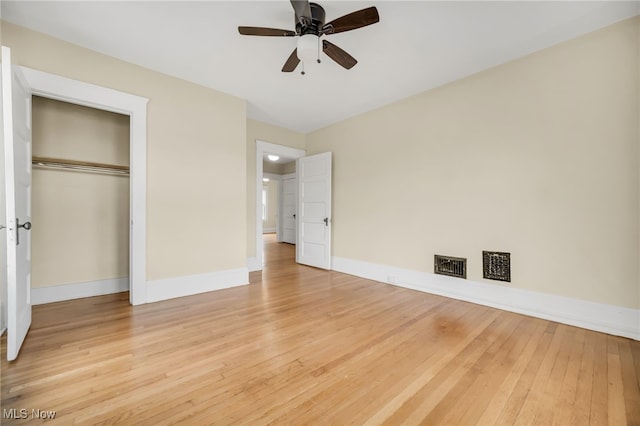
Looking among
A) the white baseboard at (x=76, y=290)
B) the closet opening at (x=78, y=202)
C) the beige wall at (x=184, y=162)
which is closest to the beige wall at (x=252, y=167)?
the beige wall at (x=184, y=162)

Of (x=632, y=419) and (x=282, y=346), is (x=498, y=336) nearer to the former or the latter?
(x=632, y=419)

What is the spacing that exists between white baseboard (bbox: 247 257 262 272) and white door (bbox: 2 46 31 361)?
8.85 ft

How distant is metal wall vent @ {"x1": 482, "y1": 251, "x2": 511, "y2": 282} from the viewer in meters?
2.84

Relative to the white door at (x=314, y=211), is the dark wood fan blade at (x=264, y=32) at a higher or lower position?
higher

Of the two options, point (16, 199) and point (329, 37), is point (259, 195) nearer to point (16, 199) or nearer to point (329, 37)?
point (329, 37)

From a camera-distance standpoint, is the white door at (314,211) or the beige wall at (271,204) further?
the beige wall at (271,204)

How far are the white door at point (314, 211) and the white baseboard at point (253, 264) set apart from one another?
2.98 ft

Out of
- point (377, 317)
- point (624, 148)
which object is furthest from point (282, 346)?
point (624, 148)

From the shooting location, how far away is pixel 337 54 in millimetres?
Answer: 2324

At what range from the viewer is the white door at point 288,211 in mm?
8164

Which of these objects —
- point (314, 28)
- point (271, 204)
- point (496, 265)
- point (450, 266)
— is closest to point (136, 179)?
point (314, 28)

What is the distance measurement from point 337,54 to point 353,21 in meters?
0.39

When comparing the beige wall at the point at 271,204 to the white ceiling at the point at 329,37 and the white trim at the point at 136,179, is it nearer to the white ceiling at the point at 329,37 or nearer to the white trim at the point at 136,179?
the white ceiling at the point at 329,37

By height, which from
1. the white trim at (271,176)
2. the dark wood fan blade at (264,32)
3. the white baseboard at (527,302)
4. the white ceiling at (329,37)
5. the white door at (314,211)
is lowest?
the white baseboard at (527,302)
